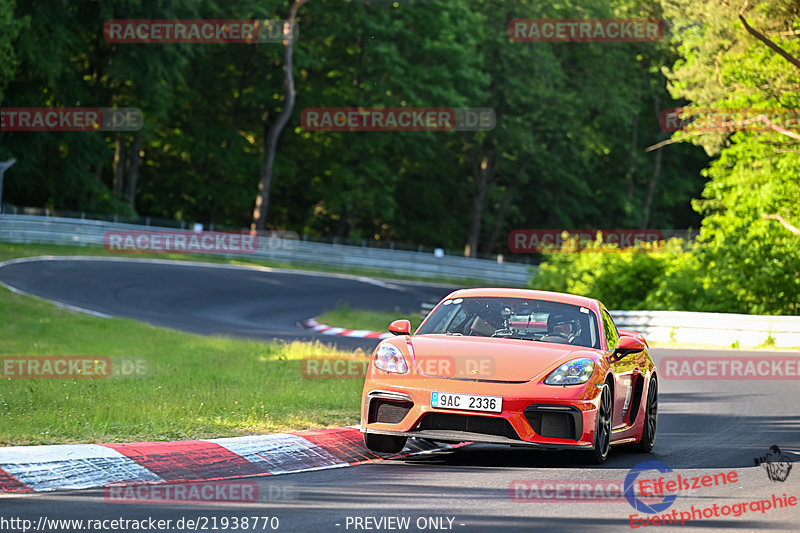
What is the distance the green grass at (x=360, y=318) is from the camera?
32.0m

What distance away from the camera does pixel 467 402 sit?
29.5 ft

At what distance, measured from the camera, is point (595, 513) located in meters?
7.30

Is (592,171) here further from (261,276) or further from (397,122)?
(261,276)

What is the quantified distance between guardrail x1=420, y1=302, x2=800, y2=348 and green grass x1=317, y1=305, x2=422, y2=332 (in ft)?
19.1

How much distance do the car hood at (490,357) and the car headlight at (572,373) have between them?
0.06 metres

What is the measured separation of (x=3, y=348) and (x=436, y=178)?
52907 millimetres

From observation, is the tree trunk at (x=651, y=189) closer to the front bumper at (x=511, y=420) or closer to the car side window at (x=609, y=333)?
the car side window at (x=609, y=333)

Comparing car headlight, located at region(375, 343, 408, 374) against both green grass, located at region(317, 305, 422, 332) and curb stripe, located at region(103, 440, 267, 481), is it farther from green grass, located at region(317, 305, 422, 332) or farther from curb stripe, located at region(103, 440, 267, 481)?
green grass, located at region(317, 305, 422, 332)

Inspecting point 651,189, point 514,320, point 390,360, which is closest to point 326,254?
point 651,189

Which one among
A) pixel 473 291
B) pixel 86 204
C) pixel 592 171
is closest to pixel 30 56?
pixel 86 204

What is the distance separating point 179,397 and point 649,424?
15.2ft

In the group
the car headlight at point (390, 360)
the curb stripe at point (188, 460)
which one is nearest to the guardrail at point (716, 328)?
the car headlight at point (390, 360)

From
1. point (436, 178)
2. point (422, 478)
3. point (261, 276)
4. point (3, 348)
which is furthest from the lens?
point (436, 178)

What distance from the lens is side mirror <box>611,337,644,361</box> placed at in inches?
399
